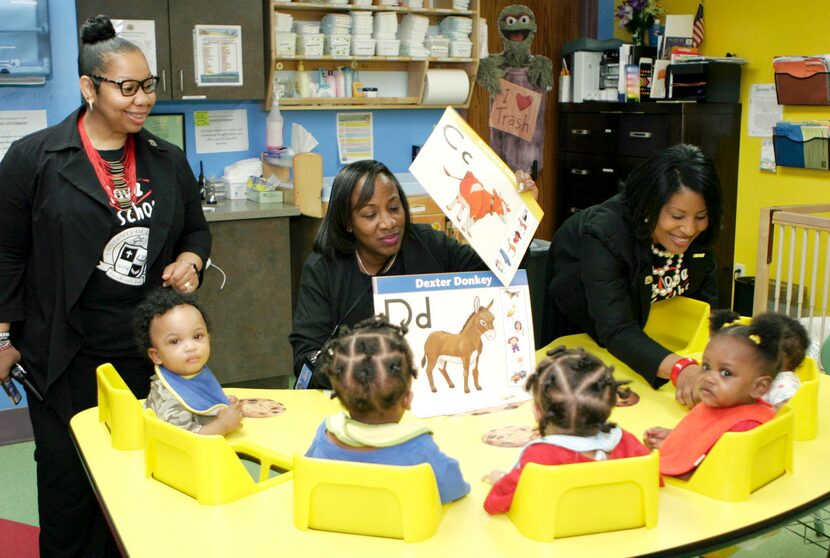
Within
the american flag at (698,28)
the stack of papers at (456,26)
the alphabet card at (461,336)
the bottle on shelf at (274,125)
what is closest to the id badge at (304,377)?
the alphabet card at (461,336)

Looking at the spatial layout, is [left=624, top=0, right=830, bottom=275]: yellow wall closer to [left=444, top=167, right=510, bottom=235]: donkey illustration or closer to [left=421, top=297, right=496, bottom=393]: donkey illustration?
[left=444, top=167, right=510, bottom=235]: donkey illustration

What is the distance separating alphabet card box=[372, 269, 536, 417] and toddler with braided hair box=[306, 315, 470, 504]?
51 centimetres

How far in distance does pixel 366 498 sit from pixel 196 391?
0.63 meters

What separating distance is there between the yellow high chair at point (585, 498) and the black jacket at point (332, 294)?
91 centimetres

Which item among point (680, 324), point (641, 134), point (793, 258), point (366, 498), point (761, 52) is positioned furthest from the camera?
point (641, 134)

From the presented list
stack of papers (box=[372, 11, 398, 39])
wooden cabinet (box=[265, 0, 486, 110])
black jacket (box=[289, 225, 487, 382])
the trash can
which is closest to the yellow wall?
the trash can

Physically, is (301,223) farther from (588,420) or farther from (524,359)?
(588,420)

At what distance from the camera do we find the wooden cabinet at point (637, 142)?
5345mm

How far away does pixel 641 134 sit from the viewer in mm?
5484

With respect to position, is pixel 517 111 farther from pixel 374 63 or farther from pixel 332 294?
pixel 332 294

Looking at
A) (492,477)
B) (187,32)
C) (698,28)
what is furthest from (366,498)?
(698,28)

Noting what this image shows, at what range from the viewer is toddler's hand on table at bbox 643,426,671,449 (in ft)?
6.36

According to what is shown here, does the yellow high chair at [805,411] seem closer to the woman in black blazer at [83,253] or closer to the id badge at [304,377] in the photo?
the id badge at [304,377]

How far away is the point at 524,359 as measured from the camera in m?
2.30
